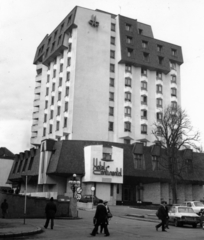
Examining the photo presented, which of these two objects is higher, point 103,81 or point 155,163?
point 103,81

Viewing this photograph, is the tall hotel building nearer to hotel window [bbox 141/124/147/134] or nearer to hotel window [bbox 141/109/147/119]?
hotel window [bbox 141/124/147/134]

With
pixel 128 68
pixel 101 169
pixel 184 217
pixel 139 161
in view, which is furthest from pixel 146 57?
pixel 184 217

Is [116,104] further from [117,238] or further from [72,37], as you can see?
[117,238]

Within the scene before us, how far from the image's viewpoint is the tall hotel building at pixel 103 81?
67.7m

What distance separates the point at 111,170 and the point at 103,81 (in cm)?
1994

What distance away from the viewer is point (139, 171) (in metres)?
61.0

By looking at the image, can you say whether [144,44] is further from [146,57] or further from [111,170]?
[111,170]

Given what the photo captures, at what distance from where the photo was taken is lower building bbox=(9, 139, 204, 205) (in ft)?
188

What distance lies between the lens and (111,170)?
57.6m

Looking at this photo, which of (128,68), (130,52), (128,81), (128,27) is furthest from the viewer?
(128,27)

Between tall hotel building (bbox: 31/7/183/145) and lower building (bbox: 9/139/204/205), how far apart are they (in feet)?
21.2

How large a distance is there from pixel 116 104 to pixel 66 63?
1289cm

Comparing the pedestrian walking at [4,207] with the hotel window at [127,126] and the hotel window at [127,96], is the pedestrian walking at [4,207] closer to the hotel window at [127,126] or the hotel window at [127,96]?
the hotel window at [127,126]

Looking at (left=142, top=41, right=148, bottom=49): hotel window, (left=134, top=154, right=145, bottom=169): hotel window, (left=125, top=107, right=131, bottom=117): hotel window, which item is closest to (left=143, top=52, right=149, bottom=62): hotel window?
Answer: (left=142, top=41, right=148, bottom=49): hotel window
